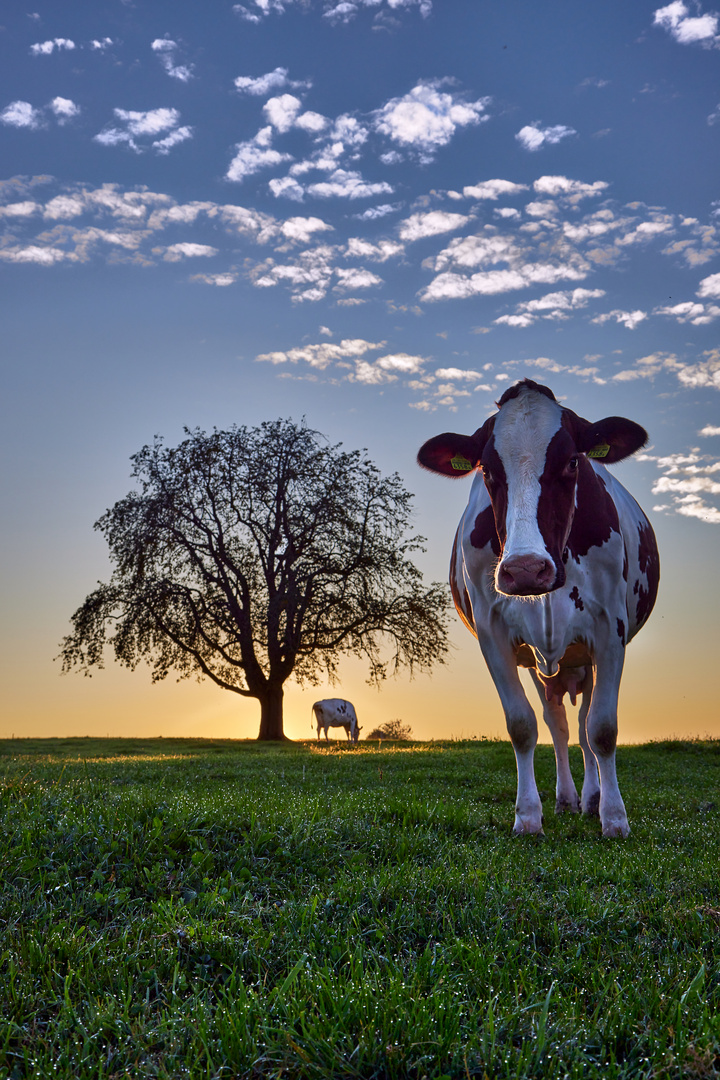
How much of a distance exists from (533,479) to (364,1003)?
4358 millimetres

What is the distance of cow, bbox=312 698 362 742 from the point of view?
3906cm

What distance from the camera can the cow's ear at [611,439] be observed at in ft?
22.2

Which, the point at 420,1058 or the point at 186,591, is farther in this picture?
the point at 186,591

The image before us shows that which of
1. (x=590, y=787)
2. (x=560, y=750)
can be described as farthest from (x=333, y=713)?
(x=590, y=787)

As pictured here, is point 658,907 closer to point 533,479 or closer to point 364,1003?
point 364,1003

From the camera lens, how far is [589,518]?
22.8 feet

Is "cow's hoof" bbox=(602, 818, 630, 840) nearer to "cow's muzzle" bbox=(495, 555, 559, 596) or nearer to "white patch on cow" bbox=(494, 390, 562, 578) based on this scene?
"cow's muzzle" bbox=(495, 555, 559, 596)

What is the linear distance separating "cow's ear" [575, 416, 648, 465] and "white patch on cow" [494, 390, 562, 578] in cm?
43

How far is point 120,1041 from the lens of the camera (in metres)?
2.49

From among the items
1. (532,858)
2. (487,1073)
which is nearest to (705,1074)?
(487,1073)

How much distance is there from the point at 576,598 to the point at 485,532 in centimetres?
99

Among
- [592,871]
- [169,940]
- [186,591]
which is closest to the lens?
[169,940]

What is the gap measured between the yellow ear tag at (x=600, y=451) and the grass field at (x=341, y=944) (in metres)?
3.32

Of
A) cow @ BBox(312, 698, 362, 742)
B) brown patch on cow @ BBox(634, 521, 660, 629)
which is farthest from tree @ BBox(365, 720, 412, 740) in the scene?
brown patch on cow @ BBox(634, 521, 660, 629)
